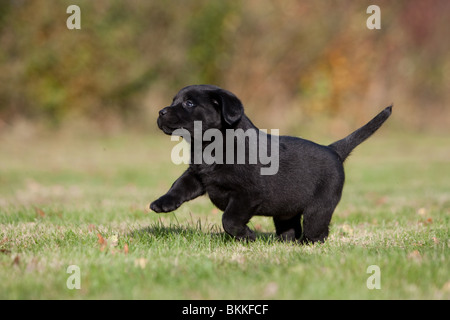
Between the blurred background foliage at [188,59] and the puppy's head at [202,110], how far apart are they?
1108 centimetres

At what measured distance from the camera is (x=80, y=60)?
14.1 m

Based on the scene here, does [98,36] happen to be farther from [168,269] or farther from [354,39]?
[168,269]

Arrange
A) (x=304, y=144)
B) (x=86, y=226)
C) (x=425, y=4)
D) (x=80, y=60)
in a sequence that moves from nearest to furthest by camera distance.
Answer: (x=304, y=144), (x=86, y=226), (x=80, y=60), (x=425, y=4)

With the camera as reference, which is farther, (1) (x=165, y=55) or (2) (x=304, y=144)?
(1) (x=165, y=55)

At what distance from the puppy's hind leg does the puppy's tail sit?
585mm

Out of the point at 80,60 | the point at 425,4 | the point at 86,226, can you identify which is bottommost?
the point at 86,226

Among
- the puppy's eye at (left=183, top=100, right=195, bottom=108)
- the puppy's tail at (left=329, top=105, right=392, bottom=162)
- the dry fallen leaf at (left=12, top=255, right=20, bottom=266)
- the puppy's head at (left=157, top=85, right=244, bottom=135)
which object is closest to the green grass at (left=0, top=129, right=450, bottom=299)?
the dry fallen leaf at (left=12, top=255, right=20, bottom=266)

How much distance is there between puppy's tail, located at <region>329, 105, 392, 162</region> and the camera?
4074 mm

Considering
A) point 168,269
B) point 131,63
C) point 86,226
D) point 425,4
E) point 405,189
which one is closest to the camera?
point 168,269

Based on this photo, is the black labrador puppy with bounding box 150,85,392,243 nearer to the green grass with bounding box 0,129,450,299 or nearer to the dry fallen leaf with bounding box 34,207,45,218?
the green grass with bounding box 0,129,450,299

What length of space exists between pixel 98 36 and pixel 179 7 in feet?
8.80

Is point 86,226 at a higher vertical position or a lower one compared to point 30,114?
lower

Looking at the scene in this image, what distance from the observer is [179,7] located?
51.6ft
